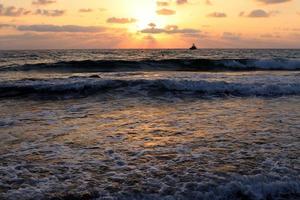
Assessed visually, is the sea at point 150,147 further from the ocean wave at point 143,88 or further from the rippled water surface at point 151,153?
the ocean wave at point 143,88

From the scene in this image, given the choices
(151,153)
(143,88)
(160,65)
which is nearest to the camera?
(151,153)

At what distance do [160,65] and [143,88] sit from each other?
1787 centimetres

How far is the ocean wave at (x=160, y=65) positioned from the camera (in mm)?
32062

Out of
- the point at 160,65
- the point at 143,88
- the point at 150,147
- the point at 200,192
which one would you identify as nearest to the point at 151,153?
the point at 150,147

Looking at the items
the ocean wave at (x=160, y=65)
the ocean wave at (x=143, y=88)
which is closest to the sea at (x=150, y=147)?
the ocean wave at (x=143, y=88)

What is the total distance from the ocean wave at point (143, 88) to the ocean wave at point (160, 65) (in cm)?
1301

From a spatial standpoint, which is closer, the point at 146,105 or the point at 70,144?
the point at 70,144

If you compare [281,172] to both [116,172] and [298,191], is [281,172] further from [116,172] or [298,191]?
[116,172]

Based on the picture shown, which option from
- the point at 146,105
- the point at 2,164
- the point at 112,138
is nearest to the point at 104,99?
the point at 146,105

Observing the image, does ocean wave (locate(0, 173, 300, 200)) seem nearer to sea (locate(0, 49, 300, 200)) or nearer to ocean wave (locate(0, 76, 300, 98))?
sea (locate(0, 49, 300, 200))

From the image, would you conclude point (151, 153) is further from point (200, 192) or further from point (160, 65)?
Answer: point (160, 65)

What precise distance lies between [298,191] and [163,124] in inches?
190

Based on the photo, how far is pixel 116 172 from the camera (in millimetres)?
6031

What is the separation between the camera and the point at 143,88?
1727cm
